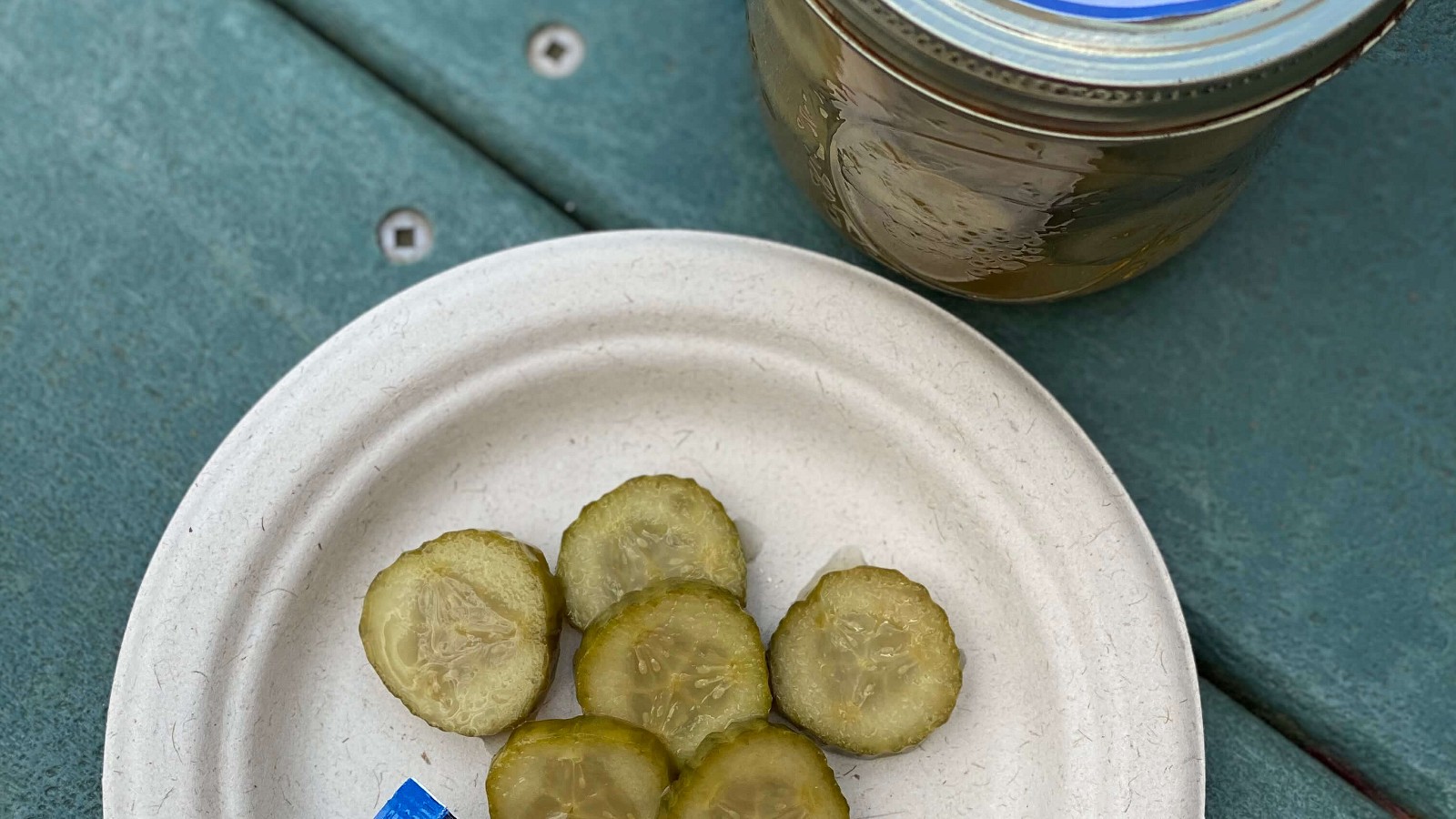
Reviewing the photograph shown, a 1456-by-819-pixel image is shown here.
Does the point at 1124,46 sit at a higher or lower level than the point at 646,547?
higher

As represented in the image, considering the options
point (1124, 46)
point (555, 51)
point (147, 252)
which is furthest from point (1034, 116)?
point (147, 252)

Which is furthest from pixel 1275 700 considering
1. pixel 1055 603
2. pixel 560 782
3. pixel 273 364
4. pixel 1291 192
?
pixel 273 364

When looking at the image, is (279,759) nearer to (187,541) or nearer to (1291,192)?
(187,541)

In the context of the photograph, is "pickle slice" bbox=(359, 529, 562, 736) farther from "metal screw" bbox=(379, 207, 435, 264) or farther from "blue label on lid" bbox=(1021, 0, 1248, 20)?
"blue label on lid" bbox=(1021, 0, 1248, 20)

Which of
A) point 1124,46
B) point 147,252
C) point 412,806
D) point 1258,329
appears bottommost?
point 412,806

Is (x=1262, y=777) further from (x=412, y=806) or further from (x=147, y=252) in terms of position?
(x=147, y=252)
